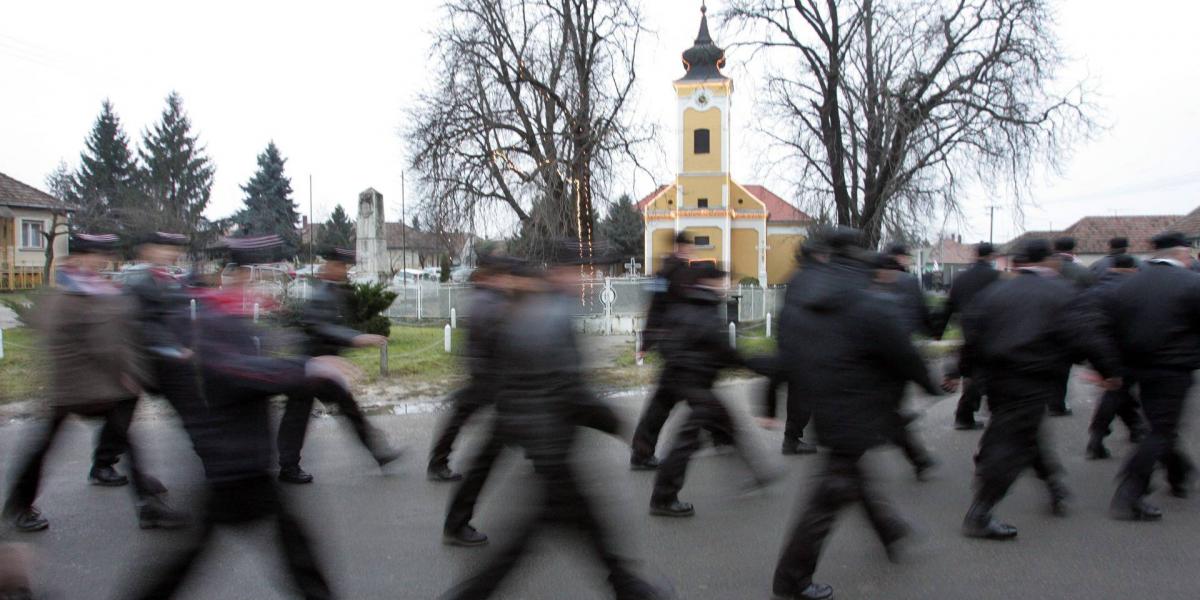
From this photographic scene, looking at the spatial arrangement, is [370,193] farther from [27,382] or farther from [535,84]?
[27,382]

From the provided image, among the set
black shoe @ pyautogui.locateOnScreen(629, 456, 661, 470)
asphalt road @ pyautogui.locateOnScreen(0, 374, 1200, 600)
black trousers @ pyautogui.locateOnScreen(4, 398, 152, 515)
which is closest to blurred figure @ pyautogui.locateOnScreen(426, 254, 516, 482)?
asphalt road @ pyautogui.locateOnScreen(0, 374, 1200, 600)

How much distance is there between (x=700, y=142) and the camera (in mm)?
50469

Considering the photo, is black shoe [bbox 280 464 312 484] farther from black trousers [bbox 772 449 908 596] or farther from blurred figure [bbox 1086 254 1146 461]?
blurred figure [bbox 1086 254 1146 461]

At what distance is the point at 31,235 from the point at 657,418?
4422cm

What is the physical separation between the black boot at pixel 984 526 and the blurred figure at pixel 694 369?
124cm

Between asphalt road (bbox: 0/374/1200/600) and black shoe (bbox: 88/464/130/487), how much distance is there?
12 centimetres

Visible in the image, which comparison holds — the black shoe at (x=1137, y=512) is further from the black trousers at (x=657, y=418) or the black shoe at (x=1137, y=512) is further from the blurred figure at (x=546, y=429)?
the blurred figure at (x=546, y=429)

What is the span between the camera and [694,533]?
5.14m

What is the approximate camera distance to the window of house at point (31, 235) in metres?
39.4

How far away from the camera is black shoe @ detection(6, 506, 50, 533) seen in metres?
5.04

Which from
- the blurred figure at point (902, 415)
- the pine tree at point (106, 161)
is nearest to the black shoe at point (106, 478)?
the blurred figure at point (902, 415)

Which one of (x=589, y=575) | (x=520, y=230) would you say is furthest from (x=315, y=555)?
(x=520, y=230)

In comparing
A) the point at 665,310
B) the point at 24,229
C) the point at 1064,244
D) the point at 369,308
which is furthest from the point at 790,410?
the point at 24,229

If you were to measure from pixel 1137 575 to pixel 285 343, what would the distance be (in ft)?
16.6
